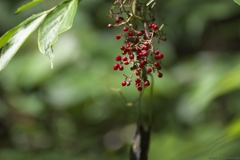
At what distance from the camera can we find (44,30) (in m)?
1.06

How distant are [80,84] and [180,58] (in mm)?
1331

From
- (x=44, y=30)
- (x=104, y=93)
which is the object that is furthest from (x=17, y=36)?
(x=104, y=93)

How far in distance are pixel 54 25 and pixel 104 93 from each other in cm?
161

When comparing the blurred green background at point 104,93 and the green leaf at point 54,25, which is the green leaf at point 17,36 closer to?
the green leaf at point 54,25

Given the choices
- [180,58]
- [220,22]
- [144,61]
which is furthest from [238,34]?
[144,61]

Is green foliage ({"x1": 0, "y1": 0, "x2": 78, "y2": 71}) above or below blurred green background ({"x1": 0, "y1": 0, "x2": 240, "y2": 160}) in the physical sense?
above

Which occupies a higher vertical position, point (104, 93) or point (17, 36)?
point (17, 36)

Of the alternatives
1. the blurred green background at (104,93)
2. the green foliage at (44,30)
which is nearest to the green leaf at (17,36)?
the green foliage at (44,30)

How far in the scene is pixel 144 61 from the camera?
1.14m

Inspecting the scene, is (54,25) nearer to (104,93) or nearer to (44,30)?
(44,30)

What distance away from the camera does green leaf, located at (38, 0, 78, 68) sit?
3.41 feet

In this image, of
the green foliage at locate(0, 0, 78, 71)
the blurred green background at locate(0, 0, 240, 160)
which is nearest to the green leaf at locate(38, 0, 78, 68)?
the green foliage at locate(0, 0, 78, 71)

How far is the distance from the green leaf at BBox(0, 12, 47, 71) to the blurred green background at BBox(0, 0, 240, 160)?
132cm

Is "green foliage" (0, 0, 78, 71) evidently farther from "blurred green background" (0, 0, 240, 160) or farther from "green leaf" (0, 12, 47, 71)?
"blurred green background" (0, 0, 240, 160)
